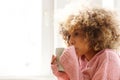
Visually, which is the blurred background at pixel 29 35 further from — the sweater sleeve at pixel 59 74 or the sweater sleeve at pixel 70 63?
the sweater sleeve at pixel 70 63

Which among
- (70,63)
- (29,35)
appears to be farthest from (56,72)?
(29,35)

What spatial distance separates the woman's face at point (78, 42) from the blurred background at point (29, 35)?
397 mm

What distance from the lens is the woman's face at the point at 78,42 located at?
3.87ft

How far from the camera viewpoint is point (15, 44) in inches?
63.0

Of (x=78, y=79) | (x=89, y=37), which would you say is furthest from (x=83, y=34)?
(x=78, y=79)

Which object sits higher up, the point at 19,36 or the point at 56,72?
the point at 19,36

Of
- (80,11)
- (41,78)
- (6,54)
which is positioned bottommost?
(41,78)

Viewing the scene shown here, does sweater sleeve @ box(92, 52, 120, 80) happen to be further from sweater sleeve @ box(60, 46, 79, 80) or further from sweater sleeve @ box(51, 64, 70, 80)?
sweater sleeve @ box(51, 64, 70, 80)

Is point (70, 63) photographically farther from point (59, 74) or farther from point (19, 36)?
point (19, 36)

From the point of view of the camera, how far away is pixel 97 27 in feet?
3.79

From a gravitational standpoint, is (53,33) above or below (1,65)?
above

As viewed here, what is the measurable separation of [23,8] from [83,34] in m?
0.55

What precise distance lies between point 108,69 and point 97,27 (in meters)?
0.19

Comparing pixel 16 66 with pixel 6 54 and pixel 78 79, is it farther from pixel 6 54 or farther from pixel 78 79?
pixel 78 79
